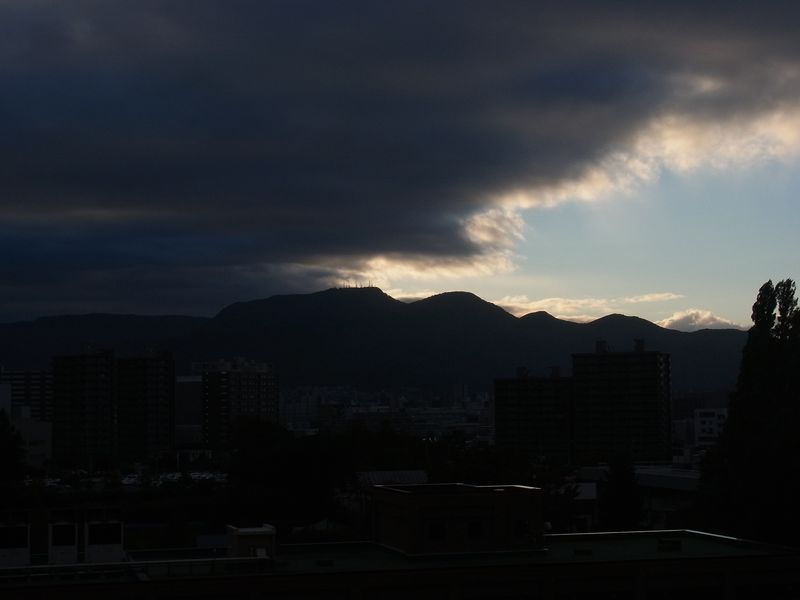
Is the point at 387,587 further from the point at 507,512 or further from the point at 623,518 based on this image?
the point at 623,518

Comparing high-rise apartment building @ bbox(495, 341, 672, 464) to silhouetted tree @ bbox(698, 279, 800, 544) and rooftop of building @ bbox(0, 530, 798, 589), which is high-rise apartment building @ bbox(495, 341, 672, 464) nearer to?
silhouetted tree @ bbox(698, 279, 800, 544)

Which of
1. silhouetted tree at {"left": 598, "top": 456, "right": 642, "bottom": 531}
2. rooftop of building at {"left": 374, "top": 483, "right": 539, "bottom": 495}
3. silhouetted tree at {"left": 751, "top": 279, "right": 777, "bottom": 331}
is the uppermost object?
silhouetted tree at {"left": 751, "top": 279, "right": 777, "bottom": 331}

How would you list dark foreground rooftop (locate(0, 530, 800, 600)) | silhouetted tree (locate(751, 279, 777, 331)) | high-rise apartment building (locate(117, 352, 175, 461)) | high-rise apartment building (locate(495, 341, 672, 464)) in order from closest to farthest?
1. dark foreground rooftop (locate(0, 530, 800, 600))
2. silhouetted tree (locate(751, 279, 777, 331))
3. high-rise apartment building (locate(495, 341, 672, 464))
4. high-rise apartment building (locate(117, 352, 175, 461))

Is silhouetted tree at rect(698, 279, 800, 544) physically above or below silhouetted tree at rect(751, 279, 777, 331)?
below

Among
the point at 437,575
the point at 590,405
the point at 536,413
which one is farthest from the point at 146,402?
the point at 437,575

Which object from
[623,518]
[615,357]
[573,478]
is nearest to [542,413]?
[615,357]

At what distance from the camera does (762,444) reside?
1855 inches

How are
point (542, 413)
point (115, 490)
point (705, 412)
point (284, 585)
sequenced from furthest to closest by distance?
point (705, 412) < point (542, 413) < point (115, 490) < point (284, 585)

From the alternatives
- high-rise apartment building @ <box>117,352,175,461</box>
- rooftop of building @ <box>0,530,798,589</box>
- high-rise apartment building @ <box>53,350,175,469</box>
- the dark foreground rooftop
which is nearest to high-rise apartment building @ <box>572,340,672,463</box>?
high-rise apartment building @ <box>53,350,175,469</box>

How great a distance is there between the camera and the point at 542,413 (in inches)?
6585

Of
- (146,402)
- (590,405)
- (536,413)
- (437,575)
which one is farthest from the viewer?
(146,402)

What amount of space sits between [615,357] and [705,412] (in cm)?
3260

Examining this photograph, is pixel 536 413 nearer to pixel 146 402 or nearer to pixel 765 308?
pixel 146 402

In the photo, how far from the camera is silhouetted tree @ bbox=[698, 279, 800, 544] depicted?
44.7m
